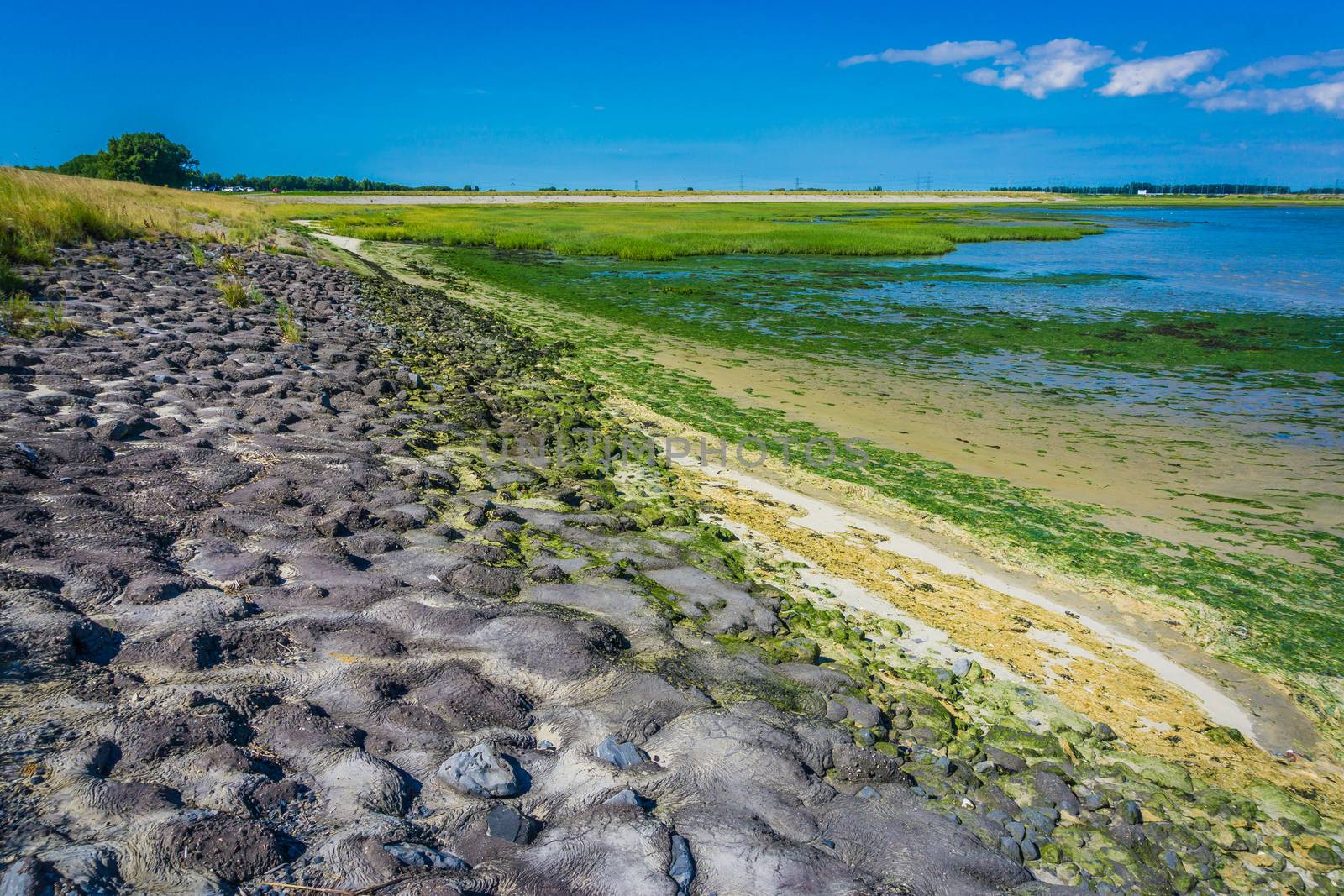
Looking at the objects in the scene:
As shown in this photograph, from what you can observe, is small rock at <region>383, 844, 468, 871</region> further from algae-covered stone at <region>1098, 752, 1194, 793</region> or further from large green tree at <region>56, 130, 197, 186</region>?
large green tree at <region>56, 130, 197, 186</region>

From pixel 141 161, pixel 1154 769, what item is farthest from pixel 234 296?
pixel 141 161

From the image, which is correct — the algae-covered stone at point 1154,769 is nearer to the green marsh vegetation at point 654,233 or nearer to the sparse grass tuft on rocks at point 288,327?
the sparse grass tuft on rocks at point 288,327

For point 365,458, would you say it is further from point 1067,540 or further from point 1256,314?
point 1256,314

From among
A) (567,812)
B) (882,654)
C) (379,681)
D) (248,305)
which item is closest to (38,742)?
(379,681)

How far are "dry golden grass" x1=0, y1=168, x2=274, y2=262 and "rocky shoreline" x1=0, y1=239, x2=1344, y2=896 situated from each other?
8.98 meters

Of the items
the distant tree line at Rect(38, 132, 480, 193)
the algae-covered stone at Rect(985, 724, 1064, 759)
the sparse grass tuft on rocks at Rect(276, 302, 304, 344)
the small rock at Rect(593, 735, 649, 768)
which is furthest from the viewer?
the distant tree line at Rect(38, 132, 480, 193)

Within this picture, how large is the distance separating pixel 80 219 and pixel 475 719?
17.7 metres

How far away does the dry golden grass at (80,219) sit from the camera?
40.0 feet

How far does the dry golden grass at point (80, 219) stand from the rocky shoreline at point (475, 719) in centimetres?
898

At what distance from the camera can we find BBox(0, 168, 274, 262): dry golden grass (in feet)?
40.0

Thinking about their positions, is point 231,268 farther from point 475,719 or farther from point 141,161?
point 141,161

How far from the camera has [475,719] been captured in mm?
3023

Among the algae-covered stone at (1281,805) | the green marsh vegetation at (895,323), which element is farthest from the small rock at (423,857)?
the green marsh vegetation at (895,323)

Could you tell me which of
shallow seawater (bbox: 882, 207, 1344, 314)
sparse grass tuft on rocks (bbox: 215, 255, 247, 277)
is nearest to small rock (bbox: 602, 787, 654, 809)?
sparse grass tuft on rocks (bbox: 215, 255, 247, 277)
